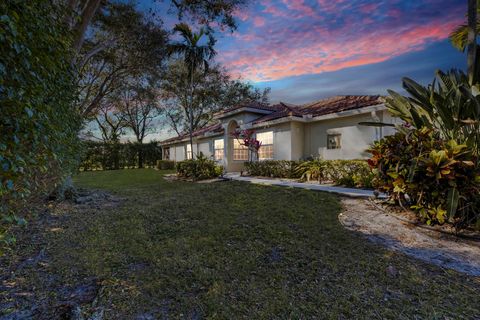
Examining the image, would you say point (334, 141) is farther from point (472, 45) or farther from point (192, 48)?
point (192, 48)

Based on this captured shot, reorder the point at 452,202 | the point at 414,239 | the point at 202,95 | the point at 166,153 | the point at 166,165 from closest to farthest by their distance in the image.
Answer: the point at 452,202 < the point at 414,239 < the point at 166,165 < the point at 202,95 < the point at 166,153

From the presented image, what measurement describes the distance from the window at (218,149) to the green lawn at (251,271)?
14.5m

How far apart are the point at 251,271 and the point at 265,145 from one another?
Answer: 13.3 metres

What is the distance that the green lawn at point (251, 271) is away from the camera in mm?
2492

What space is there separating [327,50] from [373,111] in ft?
11.6

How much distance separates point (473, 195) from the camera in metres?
4.51

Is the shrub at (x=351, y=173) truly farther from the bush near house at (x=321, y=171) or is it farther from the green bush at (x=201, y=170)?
the green bush at (x=201, y=170)

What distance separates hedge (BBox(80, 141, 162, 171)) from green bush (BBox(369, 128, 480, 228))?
87.0 ft

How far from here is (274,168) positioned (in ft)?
46.8

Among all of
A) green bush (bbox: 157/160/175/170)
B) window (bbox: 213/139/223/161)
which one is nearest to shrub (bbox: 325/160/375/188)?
window (bbox: 213/139/223/161)

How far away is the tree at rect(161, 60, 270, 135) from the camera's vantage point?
2503 centimetres

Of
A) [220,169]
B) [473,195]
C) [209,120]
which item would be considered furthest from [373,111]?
[209,120]

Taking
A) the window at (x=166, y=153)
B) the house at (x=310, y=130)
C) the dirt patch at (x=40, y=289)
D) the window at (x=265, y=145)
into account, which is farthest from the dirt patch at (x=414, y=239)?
the window at (x=166, y=153)

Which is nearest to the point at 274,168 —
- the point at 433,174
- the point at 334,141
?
the point at 334,141
